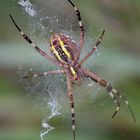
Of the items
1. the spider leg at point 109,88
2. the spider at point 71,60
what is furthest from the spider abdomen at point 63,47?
the spider leg at point 109,88

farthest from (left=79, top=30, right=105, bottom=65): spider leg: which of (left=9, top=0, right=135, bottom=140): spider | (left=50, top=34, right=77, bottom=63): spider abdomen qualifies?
(left=50, top=34, right=77, bottom=63): spider abdomen

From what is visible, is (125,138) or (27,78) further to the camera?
(27,78)

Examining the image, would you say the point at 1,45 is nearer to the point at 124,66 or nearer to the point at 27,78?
the point at 27,78

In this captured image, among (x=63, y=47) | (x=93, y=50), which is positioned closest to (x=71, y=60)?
(x=93, y=50)

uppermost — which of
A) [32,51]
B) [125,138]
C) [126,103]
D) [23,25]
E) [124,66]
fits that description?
[23,25]

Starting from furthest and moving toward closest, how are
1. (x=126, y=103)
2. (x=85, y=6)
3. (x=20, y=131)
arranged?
1. (x=85, y=6)
2. (x=126, y=103)
3. (x=20, y=131)

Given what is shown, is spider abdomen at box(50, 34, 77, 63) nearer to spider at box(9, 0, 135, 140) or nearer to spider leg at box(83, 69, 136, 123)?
spider at box(9, 0, 135, 140)

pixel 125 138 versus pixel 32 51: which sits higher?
pixel 32 51

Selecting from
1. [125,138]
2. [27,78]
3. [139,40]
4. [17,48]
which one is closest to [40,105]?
[27,78]

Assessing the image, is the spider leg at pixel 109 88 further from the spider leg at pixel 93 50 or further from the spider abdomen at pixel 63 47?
the spider abdomen at pixel 63 47
